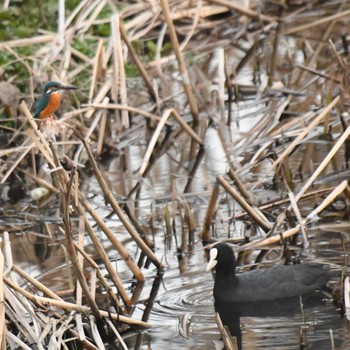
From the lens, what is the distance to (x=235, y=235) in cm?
776

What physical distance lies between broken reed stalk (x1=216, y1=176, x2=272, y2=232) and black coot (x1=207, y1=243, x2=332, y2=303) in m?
0.36

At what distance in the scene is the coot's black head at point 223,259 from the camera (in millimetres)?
6961

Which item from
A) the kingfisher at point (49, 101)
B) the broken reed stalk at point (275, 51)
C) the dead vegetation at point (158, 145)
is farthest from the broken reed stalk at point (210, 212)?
the broken reed stalk at point (275, 51)

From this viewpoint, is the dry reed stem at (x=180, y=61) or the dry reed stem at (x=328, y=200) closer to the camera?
the dry reed stem at (x=328, y=200)

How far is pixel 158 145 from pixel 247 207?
3226mm

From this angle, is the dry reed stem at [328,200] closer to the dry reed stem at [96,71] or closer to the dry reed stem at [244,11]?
the dry reed stem at [96,71]

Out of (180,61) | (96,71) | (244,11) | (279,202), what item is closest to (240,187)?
(279,202)

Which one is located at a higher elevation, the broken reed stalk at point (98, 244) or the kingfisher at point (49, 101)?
the kingfisher at point (49, 101)

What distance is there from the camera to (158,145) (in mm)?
10398

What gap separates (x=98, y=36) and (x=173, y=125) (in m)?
1.89

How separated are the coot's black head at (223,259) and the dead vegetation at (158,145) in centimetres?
26

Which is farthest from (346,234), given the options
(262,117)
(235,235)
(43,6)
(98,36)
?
(43,6)

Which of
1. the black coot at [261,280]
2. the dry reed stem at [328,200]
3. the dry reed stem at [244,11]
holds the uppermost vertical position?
the dry reed stem at [244,11]

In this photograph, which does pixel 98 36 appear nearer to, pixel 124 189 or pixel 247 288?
pixel 124 189
